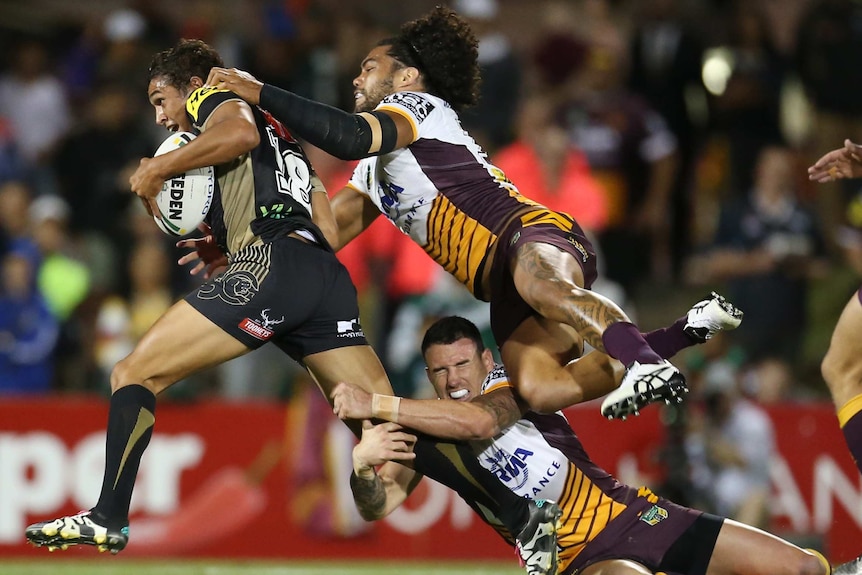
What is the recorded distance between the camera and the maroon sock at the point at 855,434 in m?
6.71

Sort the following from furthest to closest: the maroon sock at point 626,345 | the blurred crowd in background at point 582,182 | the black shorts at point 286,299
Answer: the blurred crowd in background at point 582,182 < the black shorts at point 286,299 < the maroon sock at point 626,345

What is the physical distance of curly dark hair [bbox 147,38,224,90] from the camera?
7160 mm

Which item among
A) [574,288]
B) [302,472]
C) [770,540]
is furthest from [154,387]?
[302,472]

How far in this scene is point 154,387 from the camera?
6.68 metres

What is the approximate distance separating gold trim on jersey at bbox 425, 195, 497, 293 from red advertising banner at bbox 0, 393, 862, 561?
4690 millimetres

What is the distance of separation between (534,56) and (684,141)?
5.92ft

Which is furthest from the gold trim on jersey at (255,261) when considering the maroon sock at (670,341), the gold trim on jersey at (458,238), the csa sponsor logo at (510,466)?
the maroon sock at (670,341)

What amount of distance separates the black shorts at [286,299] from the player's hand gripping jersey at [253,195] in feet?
0.34

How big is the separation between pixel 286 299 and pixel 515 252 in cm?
123

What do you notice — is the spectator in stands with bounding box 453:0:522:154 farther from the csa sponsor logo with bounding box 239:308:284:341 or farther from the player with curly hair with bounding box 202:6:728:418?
the csa sponsor logo with bounding box 239:308:284:341

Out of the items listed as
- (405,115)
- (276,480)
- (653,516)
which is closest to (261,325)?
(405,115)

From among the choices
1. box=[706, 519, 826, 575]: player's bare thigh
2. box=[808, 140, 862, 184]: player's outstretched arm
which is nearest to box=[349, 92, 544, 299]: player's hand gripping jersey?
box=[808, 140, 862, 184]: player's outstretched arm

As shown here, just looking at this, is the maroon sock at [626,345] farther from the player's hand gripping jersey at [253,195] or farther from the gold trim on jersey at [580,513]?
the player's hand gripping jersey at [253,195]

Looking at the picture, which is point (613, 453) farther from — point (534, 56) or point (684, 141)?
point (534, 56)
